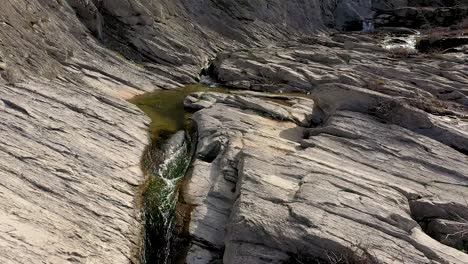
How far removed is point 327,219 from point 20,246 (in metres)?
7.86

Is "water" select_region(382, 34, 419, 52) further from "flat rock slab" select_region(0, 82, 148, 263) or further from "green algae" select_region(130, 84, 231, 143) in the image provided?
"flat rock slab" select_region(0, 82, 148, 263)

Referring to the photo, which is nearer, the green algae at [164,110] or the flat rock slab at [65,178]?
the flat rock slab at [65,178]

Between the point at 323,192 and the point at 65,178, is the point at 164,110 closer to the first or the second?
the point at 65,178

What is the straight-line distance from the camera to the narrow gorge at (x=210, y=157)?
11.6 m

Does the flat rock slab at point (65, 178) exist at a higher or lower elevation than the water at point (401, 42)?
lower

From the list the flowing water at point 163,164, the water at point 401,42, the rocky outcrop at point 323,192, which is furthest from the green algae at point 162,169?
the water at point 401,42

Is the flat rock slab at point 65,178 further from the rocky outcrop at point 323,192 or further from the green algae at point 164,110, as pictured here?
the rocky outcrop at point 323,192

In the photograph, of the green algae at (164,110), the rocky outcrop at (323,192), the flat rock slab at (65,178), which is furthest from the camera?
the green algae at (164,110)

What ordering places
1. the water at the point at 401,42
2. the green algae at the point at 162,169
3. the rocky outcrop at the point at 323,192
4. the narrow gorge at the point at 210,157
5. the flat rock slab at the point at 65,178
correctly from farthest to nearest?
the water at the point at 401,42 → the green algae at the point at 162,169 → the narrow gorge at the point at 210,157 → the rocky outcrop at the point at 323,192 → the flat rock slab at the point at 65,178

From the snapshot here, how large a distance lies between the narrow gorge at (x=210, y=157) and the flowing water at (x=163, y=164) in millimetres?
74

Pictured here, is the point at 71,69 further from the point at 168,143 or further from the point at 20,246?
the point at 20,246

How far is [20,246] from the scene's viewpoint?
1004 centimetres

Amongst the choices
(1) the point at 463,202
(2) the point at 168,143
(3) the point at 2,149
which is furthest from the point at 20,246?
(1) the point at 463,202

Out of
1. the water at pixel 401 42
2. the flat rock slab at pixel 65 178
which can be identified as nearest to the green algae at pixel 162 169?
the flat rock slab at pixel 65 178
